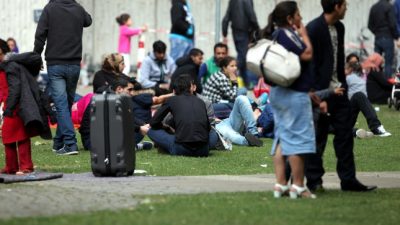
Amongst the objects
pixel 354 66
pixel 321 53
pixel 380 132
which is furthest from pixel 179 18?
pixel 321 53

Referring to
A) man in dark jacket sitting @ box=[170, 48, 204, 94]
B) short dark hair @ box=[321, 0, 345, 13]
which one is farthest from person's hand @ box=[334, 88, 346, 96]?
man in dark jacket sitting @ box=[170, 48, 204, 94]

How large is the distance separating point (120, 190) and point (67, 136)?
4.93 m

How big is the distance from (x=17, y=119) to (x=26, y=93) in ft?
0.96

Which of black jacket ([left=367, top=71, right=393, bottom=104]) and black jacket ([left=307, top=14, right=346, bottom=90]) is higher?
black jacket ([left=307, top=14, right=346, bottom=90])

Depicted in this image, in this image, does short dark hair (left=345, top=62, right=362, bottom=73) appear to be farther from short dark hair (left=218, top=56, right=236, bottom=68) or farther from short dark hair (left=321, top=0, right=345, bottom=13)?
short dark hair (left=321, top=0, right=345, bottom=13)

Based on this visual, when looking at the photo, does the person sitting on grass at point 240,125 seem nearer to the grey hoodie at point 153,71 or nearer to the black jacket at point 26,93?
the grey hoodie at point 153,71

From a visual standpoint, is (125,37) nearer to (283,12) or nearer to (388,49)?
(388,49)

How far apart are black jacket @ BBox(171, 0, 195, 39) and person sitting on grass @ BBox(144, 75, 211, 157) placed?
10.4 metres

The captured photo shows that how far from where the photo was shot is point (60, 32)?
1692 cm

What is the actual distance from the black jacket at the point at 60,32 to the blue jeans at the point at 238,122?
282 cm

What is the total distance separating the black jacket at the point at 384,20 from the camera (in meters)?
28.8

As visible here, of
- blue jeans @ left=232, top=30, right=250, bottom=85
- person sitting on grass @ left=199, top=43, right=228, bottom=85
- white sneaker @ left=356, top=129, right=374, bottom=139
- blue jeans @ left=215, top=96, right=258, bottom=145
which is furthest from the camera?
blue jeans @ left=232, top=30, right=250, bottom=85

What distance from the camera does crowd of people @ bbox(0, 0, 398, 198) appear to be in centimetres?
1132

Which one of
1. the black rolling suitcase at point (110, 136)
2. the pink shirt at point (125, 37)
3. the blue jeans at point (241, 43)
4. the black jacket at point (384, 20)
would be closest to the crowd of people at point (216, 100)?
the black rolling suitcase at point (110, 136)
